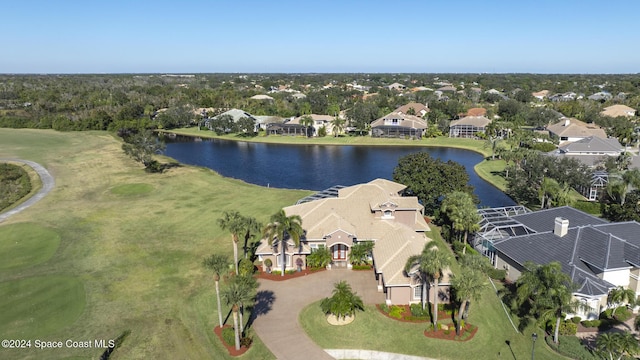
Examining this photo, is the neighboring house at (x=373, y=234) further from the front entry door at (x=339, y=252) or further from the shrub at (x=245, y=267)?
the shrub at (x=245, y=267)

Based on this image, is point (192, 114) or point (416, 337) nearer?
point (416, 337)

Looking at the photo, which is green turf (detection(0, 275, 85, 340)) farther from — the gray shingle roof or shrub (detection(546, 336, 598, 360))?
the gray shingle roof

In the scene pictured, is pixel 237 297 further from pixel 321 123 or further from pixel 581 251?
pixel 321 123

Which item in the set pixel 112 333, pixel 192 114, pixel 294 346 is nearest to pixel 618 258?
pixel 294 346

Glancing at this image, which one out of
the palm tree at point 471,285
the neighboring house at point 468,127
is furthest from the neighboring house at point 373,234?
the neighboring house at point 468,127

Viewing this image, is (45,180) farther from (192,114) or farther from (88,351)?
(192,114)

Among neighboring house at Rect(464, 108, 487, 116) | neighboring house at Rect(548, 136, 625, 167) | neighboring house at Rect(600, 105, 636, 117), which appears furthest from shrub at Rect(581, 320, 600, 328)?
neighboring house at Rect(600, 105, 636, 117)

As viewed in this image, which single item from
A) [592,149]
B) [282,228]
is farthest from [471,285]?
[592,149]
